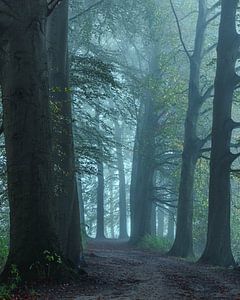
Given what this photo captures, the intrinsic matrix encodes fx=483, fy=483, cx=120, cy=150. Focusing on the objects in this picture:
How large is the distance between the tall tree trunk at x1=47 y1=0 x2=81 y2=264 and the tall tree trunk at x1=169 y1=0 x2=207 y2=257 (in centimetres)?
838

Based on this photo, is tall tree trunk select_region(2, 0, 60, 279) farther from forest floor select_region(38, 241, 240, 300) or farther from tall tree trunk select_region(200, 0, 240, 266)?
tall tree trunk select_region(200, 0, 240, 266)

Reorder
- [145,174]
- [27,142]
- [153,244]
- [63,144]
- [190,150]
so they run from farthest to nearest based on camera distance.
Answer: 1. [145,174]
2. [153,244]
3. [190,150]
4. [63,144]
5. [27,142]

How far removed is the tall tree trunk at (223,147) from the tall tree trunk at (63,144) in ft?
18.0

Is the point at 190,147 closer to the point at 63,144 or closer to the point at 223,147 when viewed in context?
the point at 223,147

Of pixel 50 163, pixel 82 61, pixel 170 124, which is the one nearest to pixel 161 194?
pixel 170 124

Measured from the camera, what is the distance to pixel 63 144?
34.4ft

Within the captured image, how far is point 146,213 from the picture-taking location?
24.8 metres

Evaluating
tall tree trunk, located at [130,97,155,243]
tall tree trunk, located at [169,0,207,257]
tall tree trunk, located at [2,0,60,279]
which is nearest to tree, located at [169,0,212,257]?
tall tree trunk, located at [169,0,207,257]

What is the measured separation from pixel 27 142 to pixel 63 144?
308 centimetres

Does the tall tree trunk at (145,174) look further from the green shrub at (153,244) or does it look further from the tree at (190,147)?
the tree at (190,147)

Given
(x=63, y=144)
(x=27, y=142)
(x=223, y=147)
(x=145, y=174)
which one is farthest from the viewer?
(x=145, y=174)

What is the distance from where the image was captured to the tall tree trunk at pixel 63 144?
33.8ft

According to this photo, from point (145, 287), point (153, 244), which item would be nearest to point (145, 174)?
point (153, 244)

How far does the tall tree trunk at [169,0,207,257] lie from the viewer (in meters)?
18.5
